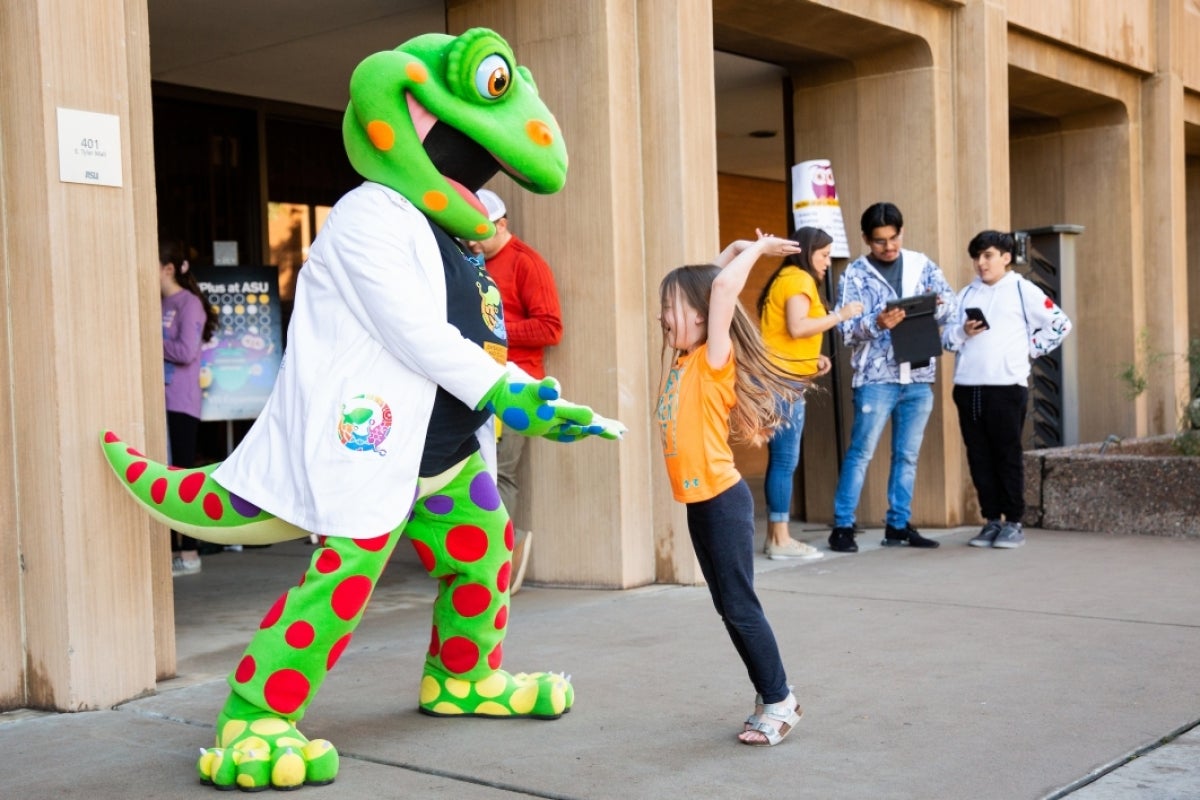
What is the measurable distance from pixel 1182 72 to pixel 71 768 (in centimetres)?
1059

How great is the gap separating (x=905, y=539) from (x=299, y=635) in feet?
16.2

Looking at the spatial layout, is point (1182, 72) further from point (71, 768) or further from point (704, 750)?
point (71, 768)

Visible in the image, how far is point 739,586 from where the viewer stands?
12.6 ft

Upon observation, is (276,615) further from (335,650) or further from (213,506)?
(213,506)

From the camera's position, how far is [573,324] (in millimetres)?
6434

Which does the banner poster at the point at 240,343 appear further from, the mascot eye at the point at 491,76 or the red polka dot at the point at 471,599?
the mascot eye at the point at 491,76

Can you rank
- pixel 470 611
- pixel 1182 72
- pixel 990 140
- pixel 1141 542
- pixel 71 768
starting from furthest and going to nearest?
pixel 1182 72, pixel 990 140, pixel 1141 542, pixel 470 611, pixel 71 768

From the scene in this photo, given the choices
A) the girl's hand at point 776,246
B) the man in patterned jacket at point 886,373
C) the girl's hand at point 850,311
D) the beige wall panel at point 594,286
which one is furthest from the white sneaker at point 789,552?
the girl's hand at point 776,246

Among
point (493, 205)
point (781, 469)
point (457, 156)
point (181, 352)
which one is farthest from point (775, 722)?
point (181, 352)

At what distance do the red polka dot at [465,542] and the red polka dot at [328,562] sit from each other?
46 cm

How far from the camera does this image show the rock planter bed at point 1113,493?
314 inches

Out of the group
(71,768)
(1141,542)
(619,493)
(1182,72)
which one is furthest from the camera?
(1182,72)

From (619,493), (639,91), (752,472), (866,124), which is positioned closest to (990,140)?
(866,124)

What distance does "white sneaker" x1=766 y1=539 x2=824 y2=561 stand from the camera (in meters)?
7.41
